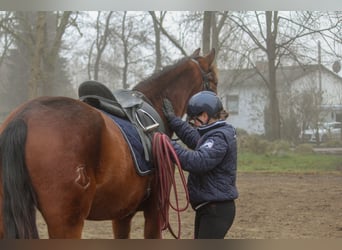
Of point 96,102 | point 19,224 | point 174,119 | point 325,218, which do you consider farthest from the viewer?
point 325,218

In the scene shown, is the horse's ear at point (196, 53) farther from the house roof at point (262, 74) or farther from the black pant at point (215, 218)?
the black pant at point (215, 218)

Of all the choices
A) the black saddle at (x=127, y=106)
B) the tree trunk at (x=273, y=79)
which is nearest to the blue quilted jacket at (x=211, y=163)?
the black saddle at (x=127, y=106)

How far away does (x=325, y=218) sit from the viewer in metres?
2.57

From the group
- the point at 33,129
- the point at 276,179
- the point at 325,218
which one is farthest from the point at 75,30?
the point at 325,218

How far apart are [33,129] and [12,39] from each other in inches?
38.1

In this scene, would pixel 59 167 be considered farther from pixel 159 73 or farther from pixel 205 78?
pixel 205 78

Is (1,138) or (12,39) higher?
(12,39)

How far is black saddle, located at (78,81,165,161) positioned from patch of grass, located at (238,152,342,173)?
2.00 ft

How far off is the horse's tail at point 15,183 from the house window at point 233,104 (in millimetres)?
1227

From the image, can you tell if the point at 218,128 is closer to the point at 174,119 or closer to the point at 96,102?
the point at 174,119

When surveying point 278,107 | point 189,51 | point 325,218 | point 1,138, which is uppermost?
point 189,51

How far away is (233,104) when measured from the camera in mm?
2604

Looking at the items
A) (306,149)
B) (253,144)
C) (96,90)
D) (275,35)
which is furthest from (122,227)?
(275,35)

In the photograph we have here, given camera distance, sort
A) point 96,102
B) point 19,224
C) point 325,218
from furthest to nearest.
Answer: point 325,218
point 96,102
point 19,224
